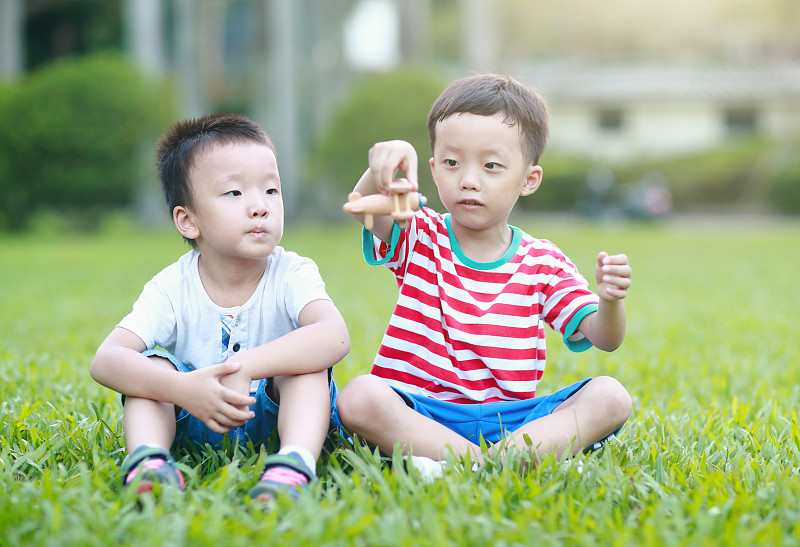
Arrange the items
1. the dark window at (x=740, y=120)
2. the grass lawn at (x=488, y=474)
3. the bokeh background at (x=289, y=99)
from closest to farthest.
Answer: the grass lawn at (x=488, y=474)
the bokeh background at (x=289, y=99)
the dark window at (x=740, y=120)

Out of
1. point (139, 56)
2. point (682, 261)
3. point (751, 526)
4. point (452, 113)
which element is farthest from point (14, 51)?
point (751, 526)

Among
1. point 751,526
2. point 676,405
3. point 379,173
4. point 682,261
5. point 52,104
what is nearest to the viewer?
point 751,526

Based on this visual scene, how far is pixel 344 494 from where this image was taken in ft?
5.48

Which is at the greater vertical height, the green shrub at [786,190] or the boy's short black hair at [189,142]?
the boy's short black hair at [189,142]

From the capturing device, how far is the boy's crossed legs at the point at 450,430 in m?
1.95

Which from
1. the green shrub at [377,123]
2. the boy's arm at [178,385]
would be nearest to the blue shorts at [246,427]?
the boy's arm at [178,385]

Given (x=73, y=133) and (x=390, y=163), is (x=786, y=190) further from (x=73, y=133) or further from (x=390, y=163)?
(x=390, y=163)

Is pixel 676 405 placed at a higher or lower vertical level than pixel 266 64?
lower

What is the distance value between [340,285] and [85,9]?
37.6 feet

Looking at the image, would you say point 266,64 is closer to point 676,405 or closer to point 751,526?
point 676,405

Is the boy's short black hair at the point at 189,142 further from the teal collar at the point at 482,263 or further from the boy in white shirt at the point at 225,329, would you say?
the teal collar at the point at 482,263

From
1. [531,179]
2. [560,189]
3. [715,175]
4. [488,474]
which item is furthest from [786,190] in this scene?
[488,474]

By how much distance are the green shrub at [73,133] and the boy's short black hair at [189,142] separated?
30.5 feet

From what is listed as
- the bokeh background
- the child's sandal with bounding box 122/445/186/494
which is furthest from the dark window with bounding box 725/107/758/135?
the child's sandal with bounding box 122/445/186/494
